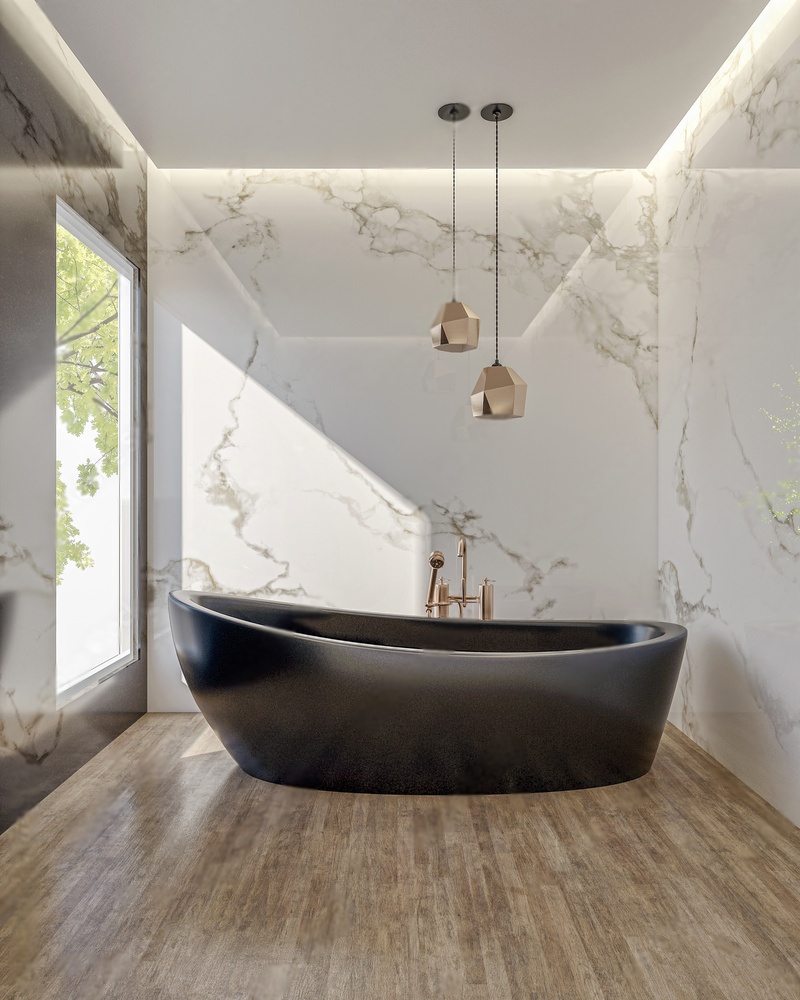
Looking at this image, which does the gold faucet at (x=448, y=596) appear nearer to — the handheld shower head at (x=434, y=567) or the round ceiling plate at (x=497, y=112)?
the handheld shower head at (x=434, y=567)

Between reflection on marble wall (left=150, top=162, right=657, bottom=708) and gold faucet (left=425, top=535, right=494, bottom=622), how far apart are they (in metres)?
0.18

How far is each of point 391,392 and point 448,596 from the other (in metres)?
0.98

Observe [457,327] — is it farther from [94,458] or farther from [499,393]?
[94,458]

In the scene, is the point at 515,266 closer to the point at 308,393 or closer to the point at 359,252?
the point at 359,252

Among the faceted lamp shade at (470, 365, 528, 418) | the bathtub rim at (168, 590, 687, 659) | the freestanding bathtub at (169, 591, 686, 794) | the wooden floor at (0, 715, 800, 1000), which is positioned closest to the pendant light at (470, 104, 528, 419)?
the faceted lamp shade at (470, 365, 528, 418)

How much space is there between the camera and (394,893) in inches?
74.1

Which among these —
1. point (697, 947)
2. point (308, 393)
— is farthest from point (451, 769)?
point (308, 393)

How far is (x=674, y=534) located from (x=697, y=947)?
1933 millimetres

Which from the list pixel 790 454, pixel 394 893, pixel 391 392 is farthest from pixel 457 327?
pixel 394 893

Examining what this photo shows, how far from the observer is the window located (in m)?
2.75


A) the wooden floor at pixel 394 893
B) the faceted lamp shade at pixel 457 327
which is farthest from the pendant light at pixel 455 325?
the wooden floor at pixel 394 893

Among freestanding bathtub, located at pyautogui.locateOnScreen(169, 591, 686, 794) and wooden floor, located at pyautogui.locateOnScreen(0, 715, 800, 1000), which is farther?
freestanding bathtub, located at pyautogui.locateOnScreen(169, 591, 686, 794)

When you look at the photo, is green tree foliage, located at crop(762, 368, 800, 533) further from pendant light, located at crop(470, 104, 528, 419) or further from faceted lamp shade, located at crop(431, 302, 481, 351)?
faceted lamp shade, located at crop(431, 302, 481, 351)

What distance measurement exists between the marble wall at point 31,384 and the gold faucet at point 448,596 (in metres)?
1.42
